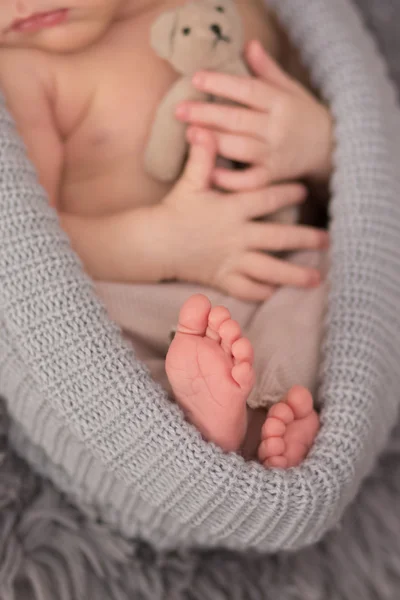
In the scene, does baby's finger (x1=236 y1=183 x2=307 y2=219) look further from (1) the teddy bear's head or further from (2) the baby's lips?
(1) the teddy bear's head

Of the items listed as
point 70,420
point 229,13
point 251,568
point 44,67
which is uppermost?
point 229,13

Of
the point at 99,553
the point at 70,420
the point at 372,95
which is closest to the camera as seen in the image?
the point at 70,420

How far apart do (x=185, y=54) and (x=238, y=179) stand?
0.55 ft

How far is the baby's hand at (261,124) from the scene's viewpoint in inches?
31.2

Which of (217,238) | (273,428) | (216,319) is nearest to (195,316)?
(216,319)

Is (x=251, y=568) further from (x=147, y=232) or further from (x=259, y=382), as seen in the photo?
(x=147, y=232)

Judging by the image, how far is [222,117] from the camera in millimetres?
798

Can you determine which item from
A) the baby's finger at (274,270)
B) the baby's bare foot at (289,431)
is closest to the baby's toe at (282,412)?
the baby's bare foot at (289,431)

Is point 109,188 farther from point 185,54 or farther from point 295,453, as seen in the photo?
point 295,453

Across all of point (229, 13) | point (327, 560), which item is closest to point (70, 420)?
point (327, 560)

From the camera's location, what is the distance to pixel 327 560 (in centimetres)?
81

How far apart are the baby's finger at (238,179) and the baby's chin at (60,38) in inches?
9.3

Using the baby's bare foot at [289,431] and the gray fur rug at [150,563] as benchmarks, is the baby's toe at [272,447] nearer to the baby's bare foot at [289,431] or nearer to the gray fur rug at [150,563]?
the baby's bare foot at [289,431]

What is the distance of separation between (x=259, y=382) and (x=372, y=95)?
45cm
